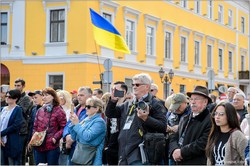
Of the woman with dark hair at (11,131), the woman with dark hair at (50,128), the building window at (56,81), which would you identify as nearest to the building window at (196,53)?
the building window at (56,81)

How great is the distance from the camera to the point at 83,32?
24.5m

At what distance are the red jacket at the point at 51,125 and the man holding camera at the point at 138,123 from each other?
2.13 meters

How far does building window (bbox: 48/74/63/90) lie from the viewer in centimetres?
2528

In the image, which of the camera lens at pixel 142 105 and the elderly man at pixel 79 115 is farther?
the elderly man at pixel 79 115

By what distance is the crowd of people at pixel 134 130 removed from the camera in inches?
221

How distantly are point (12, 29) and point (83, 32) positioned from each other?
4392mm

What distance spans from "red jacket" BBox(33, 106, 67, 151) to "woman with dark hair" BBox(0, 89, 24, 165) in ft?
3.18

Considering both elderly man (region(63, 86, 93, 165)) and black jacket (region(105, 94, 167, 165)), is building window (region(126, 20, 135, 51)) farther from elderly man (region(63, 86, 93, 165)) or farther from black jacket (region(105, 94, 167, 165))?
black jacket (region(105, 94, 167, 165))

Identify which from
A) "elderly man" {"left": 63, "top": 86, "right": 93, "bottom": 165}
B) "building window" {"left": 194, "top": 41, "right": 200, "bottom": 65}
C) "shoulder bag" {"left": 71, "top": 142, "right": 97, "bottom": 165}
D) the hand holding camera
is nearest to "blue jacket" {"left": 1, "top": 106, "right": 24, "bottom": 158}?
"elderly man" {"left": 63, "top": 86, "right": 93, "bottom": 165}

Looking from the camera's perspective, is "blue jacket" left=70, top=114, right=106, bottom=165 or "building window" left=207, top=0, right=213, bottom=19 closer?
"blue jacket" left=70, top=114, right=106, bottom=165

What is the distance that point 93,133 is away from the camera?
708 cm

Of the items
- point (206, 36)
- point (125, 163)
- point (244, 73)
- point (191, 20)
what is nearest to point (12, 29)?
point (191, 20)

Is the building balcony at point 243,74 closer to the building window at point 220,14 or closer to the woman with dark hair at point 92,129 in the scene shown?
the building window at point 220,14

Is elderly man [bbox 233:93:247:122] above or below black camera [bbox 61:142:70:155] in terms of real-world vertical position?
above
